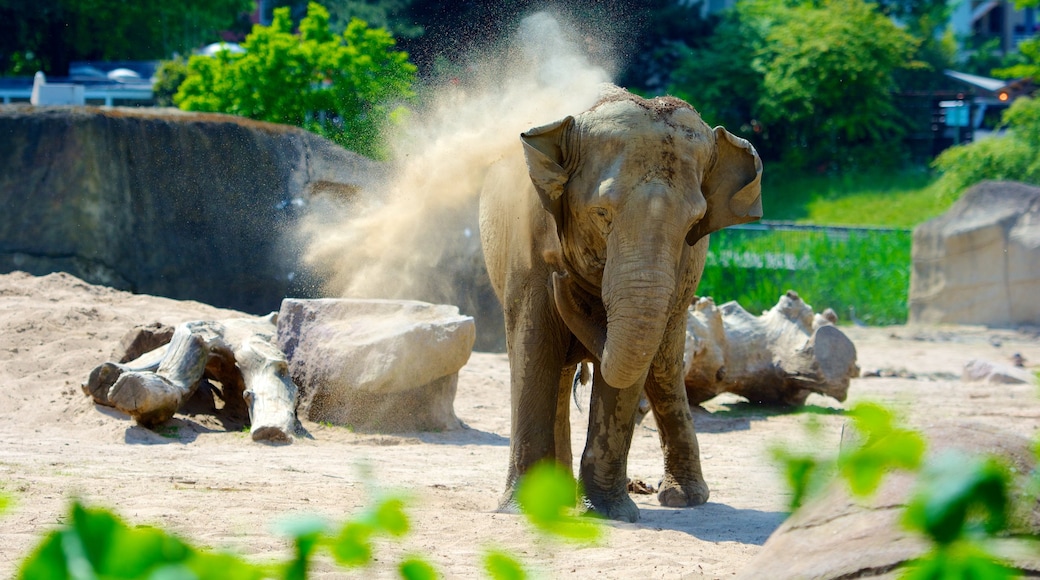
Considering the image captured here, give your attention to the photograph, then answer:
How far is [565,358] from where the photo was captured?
566cm

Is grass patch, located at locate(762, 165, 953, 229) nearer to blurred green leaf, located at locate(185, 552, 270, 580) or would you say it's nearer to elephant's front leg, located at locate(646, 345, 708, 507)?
elephant's front leg, located at locate(646, 345, 708, 507)

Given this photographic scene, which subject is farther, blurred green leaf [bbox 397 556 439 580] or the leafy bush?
blurred green leaf [bbox 397 556 439 580]

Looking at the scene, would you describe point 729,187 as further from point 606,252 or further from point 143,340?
point 143,340

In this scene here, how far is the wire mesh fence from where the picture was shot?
17125 millimetres

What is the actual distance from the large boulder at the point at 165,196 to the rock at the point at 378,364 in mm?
3519

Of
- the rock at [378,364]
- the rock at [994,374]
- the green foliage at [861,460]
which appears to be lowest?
the green foliage at [861,460]

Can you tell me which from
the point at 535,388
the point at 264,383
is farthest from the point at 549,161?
the point at 264,383

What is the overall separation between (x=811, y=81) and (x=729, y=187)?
27.2 meters

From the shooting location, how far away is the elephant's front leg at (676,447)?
6.16 m

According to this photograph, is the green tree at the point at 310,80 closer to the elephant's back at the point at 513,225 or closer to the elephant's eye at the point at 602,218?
the elephant's back at the point at 513,225

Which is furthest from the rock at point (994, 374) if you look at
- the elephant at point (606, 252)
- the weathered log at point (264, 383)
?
the weathered log at point (264, 383)

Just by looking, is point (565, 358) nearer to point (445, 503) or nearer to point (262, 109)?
point (445, 503)

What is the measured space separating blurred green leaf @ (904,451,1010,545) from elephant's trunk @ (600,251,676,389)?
367 centimetres

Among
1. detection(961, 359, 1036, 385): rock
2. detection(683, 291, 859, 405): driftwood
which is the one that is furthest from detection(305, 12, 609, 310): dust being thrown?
detection(961, 359, 1036, 385): rock
